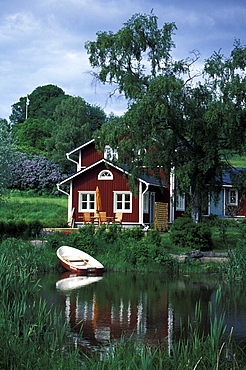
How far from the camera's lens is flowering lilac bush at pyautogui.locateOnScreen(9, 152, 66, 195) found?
49.4 m

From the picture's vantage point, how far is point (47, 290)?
556 inches

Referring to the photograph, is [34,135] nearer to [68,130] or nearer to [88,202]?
[68,130]

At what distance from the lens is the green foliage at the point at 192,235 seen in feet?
66.0

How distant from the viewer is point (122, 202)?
31094mm

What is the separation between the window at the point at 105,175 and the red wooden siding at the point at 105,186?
0.57ft

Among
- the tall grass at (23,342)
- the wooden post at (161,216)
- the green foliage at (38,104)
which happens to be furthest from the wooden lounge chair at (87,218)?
the green foliage at (38,104)

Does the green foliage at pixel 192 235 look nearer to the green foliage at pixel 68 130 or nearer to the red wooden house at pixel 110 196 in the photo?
the red wooden house at pixel 110 196

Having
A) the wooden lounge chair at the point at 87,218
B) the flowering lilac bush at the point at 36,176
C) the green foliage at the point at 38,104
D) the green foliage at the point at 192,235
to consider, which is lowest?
the green foliage at the point at 192,235

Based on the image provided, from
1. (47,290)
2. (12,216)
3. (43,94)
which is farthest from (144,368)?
(43,94)

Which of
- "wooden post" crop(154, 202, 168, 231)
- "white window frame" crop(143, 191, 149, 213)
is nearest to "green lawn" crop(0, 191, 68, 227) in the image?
"white window frame" crop(143, 191, 149, 213)

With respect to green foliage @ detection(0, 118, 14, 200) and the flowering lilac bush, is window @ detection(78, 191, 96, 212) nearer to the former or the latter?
green foliage @ detection(0, 118, 14, 200)

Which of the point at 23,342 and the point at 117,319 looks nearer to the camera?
the point at 23,342

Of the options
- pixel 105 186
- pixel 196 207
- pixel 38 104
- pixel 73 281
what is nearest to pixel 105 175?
pixel 105 186

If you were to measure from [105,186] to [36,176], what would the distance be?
1967cm
